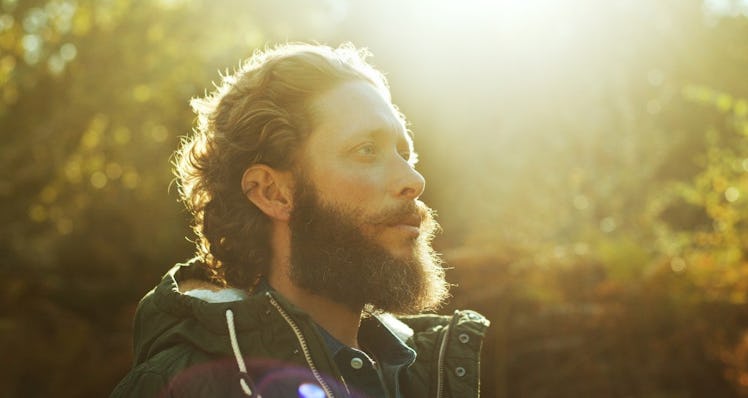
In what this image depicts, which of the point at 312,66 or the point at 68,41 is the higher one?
the point at 68,41

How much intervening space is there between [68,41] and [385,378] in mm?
10523

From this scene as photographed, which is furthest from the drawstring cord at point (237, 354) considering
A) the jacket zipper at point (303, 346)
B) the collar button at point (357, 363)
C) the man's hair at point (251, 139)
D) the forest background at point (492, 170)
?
the forest background at point (492, 170)

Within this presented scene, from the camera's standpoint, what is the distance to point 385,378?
2.61 m

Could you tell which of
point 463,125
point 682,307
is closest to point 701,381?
point 682,307

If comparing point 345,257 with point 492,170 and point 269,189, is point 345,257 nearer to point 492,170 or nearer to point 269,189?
point 269,189

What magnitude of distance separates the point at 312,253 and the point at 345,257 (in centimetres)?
11

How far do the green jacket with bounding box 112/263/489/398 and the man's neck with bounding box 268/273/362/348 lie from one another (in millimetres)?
294

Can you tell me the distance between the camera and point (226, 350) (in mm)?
2180

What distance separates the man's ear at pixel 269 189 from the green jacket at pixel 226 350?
1.47ft

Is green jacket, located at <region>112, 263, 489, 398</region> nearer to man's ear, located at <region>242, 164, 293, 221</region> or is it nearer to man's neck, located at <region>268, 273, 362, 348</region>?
man's neck, located at <region>268, 273, 362, 348</region>

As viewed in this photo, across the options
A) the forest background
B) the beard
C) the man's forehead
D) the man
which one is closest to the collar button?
the man

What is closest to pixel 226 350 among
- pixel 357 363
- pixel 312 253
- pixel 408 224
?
pixel 357 363

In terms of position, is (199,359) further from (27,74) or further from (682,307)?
(27,74)

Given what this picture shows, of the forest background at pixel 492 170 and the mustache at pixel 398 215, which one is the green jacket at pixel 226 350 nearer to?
the mustache at pixel 398 215
